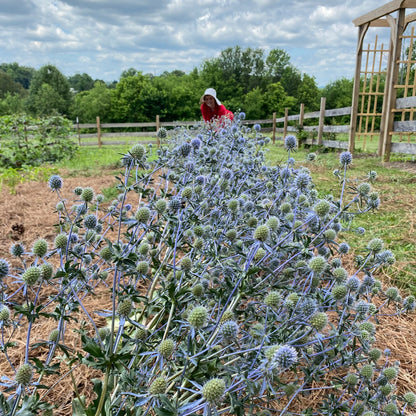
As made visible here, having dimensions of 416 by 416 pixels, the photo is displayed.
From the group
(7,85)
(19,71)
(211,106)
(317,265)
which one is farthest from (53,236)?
(19,71)

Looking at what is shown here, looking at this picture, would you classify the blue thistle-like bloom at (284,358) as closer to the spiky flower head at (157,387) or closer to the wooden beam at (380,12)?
the spiky flower head at (157,387)

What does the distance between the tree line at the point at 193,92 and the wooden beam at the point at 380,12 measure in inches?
701

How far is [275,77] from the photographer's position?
33.4m

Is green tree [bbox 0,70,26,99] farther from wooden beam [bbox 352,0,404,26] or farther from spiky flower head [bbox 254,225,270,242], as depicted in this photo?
spiky flower head [bbox 254,225,270,242]

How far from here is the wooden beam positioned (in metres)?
8.15

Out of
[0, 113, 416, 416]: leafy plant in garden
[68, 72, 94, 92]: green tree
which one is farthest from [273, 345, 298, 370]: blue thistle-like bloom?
[68, 72, 94, 92]: green tree

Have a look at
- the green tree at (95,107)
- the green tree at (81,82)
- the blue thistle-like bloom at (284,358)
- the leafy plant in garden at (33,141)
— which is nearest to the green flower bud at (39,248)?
the blue thistle-like bloom at (284,358)

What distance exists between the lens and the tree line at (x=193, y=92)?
28.5 metres

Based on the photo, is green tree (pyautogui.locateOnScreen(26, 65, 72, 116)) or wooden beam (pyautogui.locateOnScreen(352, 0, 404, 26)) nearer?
wooden beam (pyautogui.locateOnScreen(352, 0, 404, 26))

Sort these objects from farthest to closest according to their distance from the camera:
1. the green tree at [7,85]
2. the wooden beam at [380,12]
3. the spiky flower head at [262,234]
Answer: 1. the green tree at [7,85]
2. the wooden beam at [380,12]
3. the spiky flower head at [262,234]

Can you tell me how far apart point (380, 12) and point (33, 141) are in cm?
975

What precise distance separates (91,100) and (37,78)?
967cm

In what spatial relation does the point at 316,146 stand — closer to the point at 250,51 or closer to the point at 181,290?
the point at 181,290

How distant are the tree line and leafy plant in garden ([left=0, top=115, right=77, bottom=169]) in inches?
709
